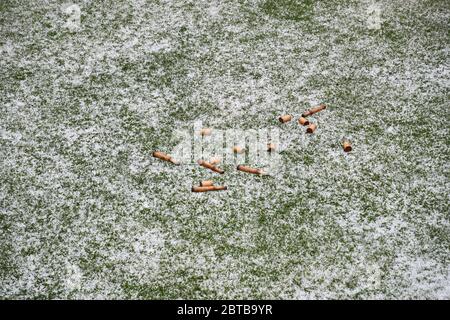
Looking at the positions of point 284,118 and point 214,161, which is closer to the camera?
point 214,161

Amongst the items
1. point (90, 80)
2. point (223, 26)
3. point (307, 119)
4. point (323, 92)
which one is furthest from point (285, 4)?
point (90, 80)

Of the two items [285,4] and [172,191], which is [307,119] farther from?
[285,4]

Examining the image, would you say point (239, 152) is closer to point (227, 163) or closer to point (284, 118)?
point (227, 163)

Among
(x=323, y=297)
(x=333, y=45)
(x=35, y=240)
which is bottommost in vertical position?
(x=323, y=297)

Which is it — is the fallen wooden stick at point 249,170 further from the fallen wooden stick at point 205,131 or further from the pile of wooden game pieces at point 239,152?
the fallen wooden stick at point 205,131

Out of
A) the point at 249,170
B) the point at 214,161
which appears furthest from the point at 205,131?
the point at 249,170

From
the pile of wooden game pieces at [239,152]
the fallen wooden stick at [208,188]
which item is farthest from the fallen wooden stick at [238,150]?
the fallen wooden stick at [208,188]

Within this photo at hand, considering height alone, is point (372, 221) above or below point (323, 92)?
below

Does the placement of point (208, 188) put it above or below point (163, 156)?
below

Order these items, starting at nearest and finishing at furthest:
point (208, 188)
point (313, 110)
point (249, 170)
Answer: point (208, 188) < point (249, 170) < point (313, 110)

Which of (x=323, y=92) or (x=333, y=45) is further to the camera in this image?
(x=333, y=45)

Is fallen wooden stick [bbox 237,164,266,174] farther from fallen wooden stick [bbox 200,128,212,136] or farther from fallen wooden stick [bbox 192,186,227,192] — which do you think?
fallen wooden stick [bbox 200,128,212,136]
